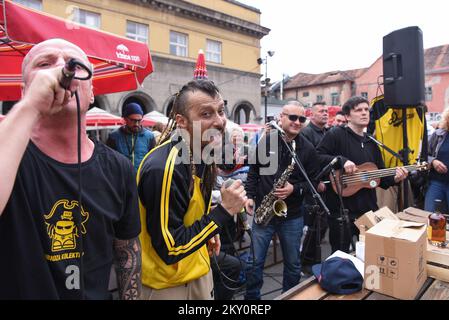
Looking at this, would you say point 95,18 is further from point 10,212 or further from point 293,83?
point 293,83

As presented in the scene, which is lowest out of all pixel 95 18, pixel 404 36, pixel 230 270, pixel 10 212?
pixel 230 270

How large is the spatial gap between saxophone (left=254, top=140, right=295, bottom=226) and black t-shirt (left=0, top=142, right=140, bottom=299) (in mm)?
2238

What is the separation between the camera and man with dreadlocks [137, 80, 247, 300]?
159 cm

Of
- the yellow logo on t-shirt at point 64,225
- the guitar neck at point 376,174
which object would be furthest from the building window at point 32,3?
the yellow logo on t-shirt at point 64,225

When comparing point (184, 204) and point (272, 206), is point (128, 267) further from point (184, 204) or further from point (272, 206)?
point (272, 206)

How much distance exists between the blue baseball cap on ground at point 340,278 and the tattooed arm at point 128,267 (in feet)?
3.79

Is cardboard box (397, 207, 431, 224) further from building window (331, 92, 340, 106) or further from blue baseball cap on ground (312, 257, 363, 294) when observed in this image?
building window (331, 92, 340, 106)

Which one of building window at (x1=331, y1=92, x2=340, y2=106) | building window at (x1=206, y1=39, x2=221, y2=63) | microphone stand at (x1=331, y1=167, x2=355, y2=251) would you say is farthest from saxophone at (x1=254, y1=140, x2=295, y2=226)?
building window at (x1=331, y1=92, x2=340, y2=106)

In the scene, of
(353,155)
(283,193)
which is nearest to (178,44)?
(353,155)

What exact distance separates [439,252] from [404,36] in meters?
3.26

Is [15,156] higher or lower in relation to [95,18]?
lower
